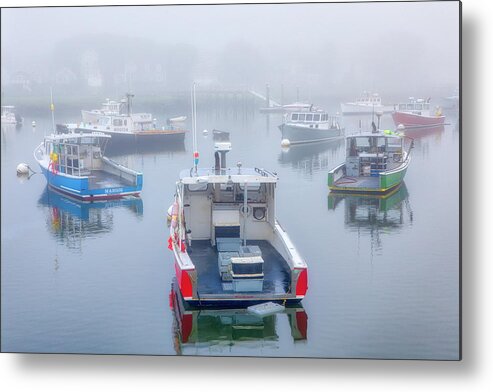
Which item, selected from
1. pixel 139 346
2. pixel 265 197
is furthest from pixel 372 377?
pixel 265 197

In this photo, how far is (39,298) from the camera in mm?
8086

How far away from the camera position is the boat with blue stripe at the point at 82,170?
1320 centimetres

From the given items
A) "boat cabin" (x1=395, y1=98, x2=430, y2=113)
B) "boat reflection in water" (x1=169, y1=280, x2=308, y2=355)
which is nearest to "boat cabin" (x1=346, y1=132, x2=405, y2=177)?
"boat cabin" (x1=395, y1=98, x2=430, y2=113)

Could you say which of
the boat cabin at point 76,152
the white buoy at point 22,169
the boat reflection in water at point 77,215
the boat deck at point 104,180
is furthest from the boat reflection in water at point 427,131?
the boat cabin at point 76,152

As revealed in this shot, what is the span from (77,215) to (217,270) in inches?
203

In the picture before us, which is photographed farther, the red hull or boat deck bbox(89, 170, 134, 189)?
boat deck bbox(89, 170, 134, 189)

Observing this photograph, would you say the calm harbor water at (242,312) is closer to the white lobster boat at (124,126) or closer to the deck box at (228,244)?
the white lobster boat at (124,126)

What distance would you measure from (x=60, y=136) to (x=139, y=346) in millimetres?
6783

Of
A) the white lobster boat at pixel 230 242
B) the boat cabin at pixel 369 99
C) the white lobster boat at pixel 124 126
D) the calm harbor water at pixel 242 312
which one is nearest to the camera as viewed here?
the calm harbor water at pixel 242 312

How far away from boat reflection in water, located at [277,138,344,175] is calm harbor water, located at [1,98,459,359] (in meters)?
0.86

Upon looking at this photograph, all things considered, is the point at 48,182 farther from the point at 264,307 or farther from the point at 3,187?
the point at 264,307

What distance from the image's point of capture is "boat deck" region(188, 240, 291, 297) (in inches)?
296

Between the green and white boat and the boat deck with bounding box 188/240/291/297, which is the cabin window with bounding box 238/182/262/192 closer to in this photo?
the boat deck with bounding box 188/240/291/297

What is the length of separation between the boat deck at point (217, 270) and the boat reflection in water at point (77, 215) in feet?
8.25
